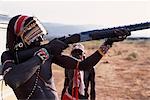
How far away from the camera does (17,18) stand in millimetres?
3471

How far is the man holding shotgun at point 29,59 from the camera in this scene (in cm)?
328

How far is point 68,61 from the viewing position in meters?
3.78

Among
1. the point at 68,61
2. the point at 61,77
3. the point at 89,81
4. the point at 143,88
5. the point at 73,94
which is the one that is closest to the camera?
the point at 68,61

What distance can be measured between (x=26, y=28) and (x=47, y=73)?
39cm

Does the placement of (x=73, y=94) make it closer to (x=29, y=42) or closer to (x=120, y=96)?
(x=29, y=42)

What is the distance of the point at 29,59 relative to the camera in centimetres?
330

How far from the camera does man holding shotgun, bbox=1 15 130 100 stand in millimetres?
3277

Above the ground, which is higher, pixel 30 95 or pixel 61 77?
pixel 30 95

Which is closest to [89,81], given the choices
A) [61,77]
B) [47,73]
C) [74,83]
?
[74,83]

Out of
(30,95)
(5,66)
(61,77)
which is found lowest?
(61,77)

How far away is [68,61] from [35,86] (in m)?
0.49

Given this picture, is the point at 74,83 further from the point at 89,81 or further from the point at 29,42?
the point at 29,42

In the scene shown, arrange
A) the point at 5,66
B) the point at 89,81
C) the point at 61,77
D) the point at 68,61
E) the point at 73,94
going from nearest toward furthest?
the point at 5,66 → the point at 68,61 → the point at 73,94 → the point at 89,81 → the point at 61,77

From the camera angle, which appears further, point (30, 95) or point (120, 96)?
point (120, 96)
